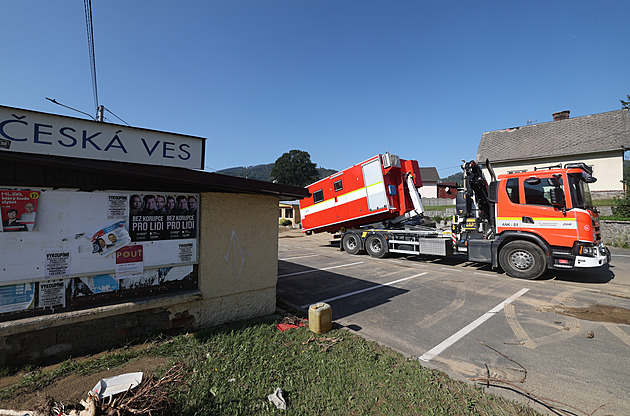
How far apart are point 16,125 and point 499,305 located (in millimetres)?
8493

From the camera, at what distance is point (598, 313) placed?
538 cm

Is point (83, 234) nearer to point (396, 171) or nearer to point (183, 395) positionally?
point (183, 395)

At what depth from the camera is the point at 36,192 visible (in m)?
A: 3.37

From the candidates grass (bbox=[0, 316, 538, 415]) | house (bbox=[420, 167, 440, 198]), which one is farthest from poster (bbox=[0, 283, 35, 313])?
house (bbox=[420, 167, 440, 198])

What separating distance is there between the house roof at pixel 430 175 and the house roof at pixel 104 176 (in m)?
54.1

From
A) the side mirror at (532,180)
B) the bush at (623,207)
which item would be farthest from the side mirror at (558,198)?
the bush at (623,207)

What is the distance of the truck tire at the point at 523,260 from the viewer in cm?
782

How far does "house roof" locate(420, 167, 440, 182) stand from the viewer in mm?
55075

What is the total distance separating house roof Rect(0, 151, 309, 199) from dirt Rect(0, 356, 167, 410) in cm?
226

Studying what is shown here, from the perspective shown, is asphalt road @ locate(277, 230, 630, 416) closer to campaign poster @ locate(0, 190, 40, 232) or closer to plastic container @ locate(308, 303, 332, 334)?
plastic container @ locate(308, 303, 332, 334)

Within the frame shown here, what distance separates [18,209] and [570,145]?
36378mm

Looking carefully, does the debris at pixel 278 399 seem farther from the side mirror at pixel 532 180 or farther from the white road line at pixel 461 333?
the side mirror at pixel 532 180

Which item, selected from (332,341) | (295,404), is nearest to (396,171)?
(332,341)

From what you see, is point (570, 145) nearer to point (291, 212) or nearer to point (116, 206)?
point (291, 212)
